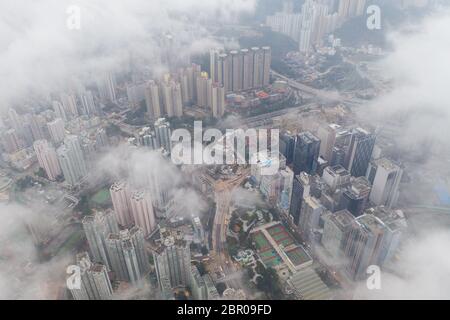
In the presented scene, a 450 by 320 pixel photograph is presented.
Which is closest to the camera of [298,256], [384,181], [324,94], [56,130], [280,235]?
[298,256]

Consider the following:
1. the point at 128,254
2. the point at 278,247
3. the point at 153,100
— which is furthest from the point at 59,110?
the point at 278,247

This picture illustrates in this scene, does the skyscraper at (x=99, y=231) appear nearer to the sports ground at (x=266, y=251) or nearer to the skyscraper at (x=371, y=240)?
the sports ground at (x=266, y=251)

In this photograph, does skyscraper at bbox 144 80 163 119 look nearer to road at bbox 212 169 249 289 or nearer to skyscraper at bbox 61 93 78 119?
skyscraper at bbox 61 93 78 119

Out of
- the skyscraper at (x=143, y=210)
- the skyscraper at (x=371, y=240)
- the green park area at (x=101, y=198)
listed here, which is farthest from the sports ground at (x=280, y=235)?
the green park area at (x=101, y=198)

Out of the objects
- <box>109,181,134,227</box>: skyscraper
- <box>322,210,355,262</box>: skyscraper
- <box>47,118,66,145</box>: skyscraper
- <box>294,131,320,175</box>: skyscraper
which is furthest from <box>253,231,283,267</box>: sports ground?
<box>47,118,66,145</box>: skyscraper

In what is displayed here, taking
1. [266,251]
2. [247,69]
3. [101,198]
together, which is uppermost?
[247,69]

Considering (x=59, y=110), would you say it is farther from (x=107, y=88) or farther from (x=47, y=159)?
(x=47, y=159)
